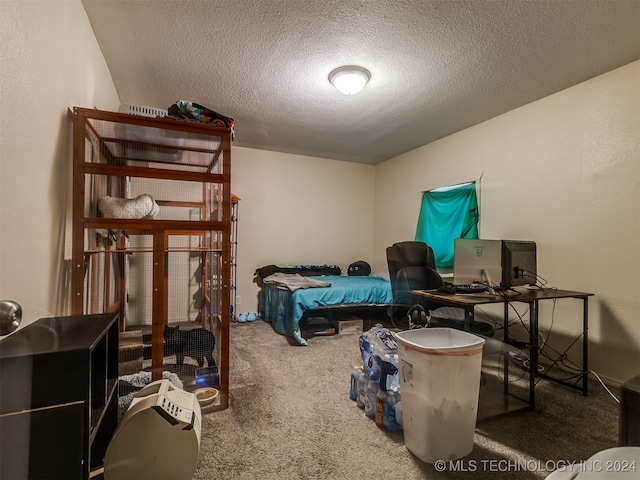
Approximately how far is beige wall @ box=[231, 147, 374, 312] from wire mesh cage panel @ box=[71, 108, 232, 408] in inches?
56.1

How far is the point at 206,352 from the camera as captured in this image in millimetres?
2252

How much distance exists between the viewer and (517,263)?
237 centimetres

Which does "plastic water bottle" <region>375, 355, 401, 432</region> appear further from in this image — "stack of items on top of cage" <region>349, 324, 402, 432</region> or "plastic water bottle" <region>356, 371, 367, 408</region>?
"plastic water bottle" <region>356, 371, 367, 408</region>

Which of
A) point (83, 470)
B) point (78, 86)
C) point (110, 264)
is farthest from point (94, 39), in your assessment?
point (83, 470)

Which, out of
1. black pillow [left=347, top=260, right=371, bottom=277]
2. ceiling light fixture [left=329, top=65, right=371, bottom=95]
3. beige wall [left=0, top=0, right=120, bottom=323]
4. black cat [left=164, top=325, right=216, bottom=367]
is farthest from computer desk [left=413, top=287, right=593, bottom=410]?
black pillow [left=347, top=260, right=371, bottom=277]

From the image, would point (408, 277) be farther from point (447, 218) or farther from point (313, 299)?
point (447, 218)

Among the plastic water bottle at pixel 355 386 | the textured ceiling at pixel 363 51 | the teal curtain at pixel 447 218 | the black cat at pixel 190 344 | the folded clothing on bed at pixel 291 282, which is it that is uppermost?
the textured ceiling at pixel 363 51

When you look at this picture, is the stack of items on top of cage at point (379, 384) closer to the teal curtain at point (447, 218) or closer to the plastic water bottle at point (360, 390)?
the plastic water bottle at point (360, 390)

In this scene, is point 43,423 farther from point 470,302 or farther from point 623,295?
point 623,295

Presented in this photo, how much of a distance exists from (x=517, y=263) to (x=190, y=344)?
8.46 ft

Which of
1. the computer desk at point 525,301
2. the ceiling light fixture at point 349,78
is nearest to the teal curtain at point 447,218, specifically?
the computer desk at point 525,301

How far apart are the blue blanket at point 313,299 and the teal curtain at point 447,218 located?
2.80ft

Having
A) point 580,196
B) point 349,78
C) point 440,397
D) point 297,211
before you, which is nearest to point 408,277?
point 440,397

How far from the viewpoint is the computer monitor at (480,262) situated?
7.39 ft
